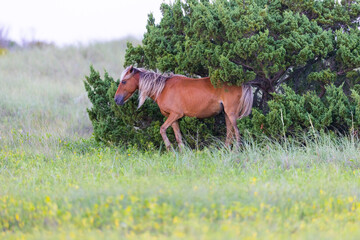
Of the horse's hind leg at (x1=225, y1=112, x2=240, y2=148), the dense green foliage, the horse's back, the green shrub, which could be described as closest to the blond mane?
the horse's back

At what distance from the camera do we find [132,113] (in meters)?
9.89

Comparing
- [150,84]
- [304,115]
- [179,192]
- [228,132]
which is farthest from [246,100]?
[179,192]

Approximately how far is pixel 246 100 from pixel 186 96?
117cm

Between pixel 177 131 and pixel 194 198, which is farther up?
pixel 177 131

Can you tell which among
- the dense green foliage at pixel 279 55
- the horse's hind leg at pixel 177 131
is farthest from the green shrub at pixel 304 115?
the horse's hind leg at pixel 177 131

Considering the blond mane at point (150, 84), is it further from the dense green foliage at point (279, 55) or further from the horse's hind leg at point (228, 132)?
the horse's hind leg at point (228, 132)

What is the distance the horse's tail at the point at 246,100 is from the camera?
8844mm

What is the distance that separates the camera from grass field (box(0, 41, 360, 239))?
4.75 m

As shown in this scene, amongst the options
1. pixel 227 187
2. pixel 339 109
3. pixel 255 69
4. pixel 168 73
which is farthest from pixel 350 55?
pixel 227 187

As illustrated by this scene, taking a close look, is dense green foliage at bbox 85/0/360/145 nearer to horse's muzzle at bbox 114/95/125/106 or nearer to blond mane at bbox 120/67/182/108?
blond mane at bbox 120/67/182/108

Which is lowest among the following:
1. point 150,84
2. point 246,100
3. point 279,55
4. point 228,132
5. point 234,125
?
point 228,132

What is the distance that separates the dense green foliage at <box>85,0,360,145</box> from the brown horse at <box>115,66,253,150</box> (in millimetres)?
246

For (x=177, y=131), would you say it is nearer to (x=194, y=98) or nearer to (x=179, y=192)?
(x=194, y=98)

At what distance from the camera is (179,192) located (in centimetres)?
553
